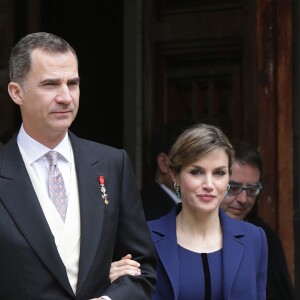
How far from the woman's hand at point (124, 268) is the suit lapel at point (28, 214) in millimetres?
220

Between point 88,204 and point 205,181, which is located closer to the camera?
point 88,204

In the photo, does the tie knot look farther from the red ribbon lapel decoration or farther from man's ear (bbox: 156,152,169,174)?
man's ear (bbox: 156,152,169,174)

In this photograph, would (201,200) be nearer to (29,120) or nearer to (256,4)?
(29,120)

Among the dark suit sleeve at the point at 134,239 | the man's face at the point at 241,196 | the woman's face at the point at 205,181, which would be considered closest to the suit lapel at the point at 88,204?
the dark suit sleeve at the point at 134,239

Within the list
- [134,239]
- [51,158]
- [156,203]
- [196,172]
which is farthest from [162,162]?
A: [51,158]

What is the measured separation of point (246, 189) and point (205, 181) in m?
0.95

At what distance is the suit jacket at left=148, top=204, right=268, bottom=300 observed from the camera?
447 cm

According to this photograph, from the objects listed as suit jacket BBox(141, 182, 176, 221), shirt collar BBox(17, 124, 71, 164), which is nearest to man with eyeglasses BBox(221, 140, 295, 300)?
suit jacket BBox(141, 182, 176, 221)

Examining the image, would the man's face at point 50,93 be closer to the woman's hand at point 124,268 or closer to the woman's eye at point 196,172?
the woman's hand at point 124,268

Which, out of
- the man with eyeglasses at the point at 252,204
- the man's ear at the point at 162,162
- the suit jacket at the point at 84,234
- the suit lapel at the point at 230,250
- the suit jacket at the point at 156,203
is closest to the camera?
the suit jacket at the point at 84,234

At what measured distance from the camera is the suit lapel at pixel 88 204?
383 centimetres

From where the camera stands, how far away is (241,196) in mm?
5469

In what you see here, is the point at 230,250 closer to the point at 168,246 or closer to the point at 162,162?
the point at 168,246

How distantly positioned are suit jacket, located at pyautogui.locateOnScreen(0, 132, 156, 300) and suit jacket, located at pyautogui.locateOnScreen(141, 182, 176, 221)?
1492 millimetres
